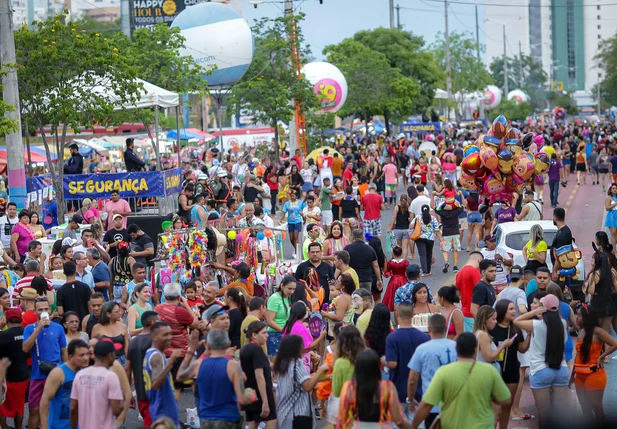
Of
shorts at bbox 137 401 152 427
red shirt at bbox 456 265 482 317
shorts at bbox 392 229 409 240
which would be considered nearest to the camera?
shorts at bbox 137 401 152 427

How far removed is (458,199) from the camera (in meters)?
22.5

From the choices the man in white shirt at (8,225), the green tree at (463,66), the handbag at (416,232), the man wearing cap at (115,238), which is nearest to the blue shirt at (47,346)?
the man wearing cap at (115,238)

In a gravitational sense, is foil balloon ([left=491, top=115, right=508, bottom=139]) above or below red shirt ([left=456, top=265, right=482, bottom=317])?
A: above

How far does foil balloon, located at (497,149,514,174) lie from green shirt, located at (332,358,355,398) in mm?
13623

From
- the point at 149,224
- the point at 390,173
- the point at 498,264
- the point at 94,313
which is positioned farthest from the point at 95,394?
the point at 390,173

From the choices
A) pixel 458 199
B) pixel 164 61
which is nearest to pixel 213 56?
pixel 164 61

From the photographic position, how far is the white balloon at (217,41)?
35.8 metres

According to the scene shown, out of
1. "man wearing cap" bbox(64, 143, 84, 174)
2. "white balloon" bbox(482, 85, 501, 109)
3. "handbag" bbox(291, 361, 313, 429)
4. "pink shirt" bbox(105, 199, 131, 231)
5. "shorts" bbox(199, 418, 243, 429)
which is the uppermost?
"white balloon" bbox(482, 85, 501, 109)

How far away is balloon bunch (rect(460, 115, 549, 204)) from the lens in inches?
848

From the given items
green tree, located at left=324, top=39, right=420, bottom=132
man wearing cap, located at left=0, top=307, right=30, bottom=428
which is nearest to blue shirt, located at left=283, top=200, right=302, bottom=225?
man wearing cap, located at left=0, top=307, right=30, bottom=428

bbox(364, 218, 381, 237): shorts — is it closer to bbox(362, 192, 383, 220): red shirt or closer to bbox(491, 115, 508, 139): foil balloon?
bbox(362, 192, 383, 220): red shirt

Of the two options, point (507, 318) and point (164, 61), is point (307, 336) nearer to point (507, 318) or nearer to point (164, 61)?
point (507, 318)

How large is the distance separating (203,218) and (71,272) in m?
6.37

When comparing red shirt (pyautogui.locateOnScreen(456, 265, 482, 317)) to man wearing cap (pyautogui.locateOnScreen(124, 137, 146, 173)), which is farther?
man wearing cap (pyautogui.locateOnScreen(124, 137, 146, 173))
